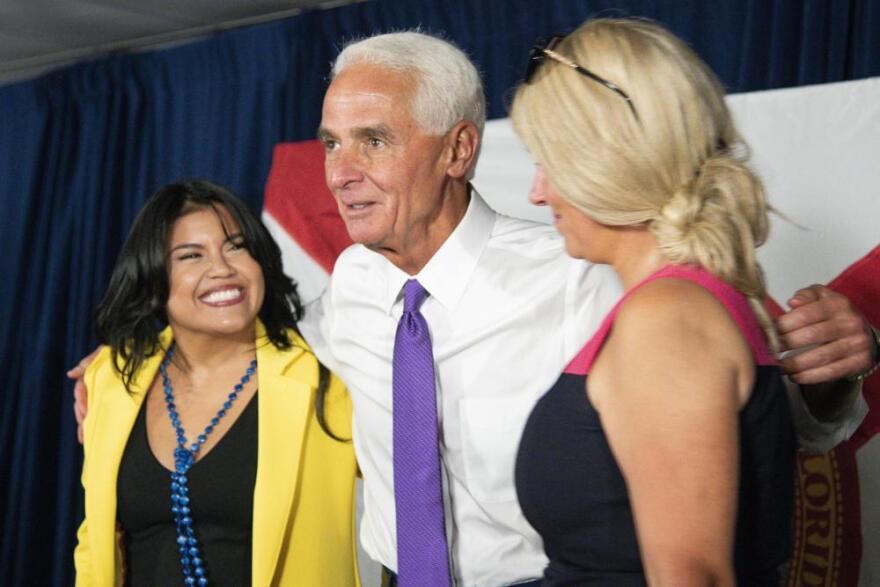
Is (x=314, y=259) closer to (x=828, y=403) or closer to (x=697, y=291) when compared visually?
(x=828, y=403)

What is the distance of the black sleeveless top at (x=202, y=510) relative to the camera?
1.92 metres

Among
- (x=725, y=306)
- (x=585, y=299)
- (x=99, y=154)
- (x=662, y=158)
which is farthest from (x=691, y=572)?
(x=99, y=154)

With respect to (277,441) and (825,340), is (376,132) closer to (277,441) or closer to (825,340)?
(277,441)

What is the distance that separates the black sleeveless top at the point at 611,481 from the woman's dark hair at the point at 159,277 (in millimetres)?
1041

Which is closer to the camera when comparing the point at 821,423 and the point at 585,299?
the point at 821,423

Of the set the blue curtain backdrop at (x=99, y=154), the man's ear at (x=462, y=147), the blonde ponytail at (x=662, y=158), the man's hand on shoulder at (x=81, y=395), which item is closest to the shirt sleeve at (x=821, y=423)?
the blonde ponytail at (x=662, y=158)

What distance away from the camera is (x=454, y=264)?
1.67m

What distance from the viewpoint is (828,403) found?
144 cm

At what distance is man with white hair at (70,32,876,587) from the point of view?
1.59 metres

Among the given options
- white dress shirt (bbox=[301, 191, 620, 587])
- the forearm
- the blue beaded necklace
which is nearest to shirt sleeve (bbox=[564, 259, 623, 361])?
white dress shirt (bbox=[301, 191, 620, 587])

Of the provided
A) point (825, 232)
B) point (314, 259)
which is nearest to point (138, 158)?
point (314, 259)

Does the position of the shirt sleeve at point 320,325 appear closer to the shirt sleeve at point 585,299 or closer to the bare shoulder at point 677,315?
the shirt sleeve at point 585,299

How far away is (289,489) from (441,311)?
48 centimetres

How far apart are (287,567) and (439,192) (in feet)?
2.45
